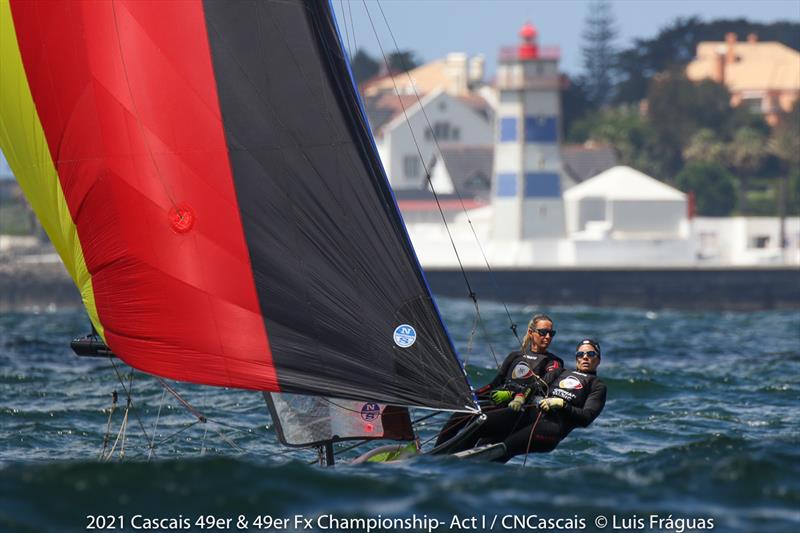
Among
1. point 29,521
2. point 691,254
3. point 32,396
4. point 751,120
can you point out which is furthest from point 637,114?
point 29,521

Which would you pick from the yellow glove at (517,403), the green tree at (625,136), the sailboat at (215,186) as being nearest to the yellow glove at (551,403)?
the yellow glove at (517,403)

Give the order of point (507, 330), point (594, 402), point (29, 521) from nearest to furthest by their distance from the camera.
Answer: point (29, 521)
point (594, 402)
point (507, 330)

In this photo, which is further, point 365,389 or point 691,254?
point 691,254

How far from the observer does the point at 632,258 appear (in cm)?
5772

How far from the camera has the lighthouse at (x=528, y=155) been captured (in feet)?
185

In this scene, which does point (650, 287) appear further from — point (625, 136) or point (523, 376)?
point (523, 376)

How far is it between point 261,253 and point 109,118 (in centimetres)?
142

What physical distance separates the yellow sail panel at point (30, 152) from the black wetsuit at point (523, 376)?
9.58ft

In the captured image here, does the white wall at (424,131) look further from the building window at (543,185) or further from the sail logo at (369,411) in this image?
the sail logo at (369,411)

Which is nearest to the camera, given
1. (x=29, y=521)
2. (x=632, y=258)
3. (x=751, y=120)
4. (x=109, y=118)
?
(x=29, y=521)

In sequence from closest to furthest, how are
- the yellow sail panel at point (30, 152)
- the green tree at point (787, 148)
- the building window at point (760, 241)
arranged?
the yellow sail panel at point (30, 152) → the building window at point (760, 241) → the green tree at point (787, 148)

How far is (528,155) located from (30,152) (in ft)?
151

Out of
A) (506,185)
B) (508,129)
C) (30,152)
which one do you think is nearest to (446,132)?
(506,185)

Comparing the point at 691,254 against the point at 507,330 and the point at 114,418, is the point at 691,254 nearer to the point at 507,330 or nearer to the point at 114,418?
the point at 507,330
